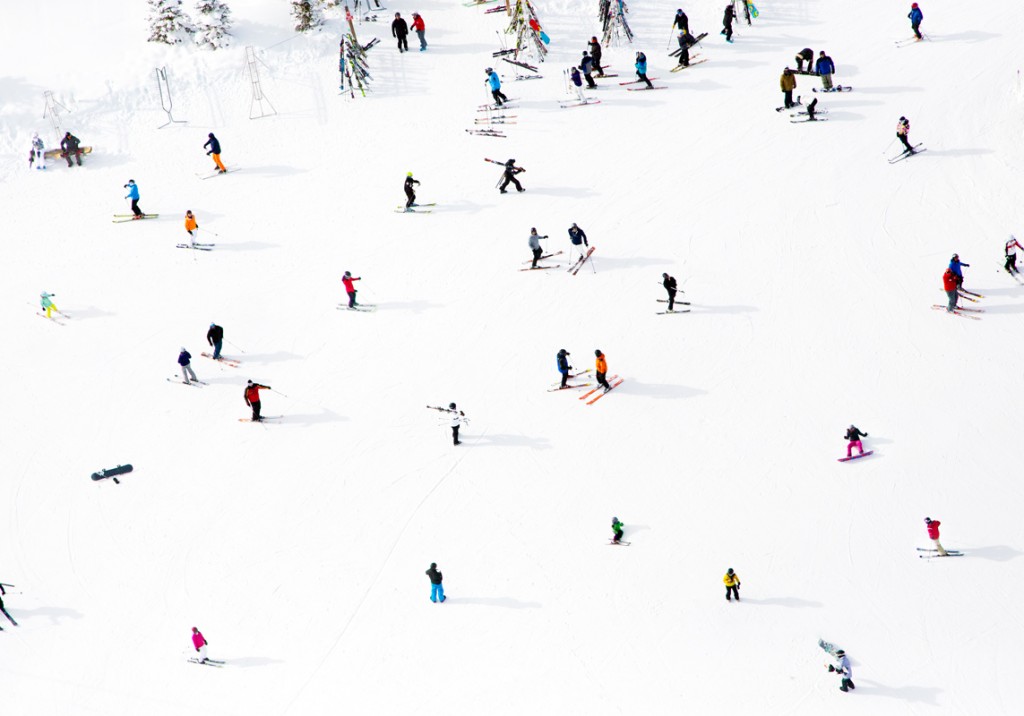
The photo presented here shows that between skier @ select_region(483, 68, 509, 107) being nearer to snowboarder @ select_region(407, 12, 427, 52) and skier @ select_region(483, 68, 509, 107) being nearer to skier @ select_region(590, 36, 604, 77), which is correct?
skier @ select_region(590, 36, 604, 77)

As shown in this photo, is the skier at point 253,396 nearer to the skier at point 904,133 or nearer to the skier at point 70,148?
the skier at point 70,148

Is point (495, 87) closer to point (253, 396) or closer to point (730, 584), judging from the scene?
point (253, 396)

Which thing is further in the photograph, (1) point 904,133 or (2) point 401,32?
(2) point 401,32

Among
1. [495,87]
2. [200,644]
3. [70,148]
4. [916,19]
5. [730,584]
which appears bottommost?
[200,644]

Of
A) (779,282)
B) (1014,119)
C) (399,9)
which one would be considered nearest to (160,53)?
(399,9)

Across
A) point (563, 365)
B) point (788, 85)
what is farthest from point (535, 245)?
point (788, 85)

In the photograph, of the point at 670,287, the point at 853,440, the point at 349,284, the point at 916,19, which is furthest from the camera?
the point at 916,19

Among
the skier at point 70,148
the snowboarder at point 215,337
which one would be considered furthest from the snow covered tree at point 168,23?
the snowboarder at point 215,337

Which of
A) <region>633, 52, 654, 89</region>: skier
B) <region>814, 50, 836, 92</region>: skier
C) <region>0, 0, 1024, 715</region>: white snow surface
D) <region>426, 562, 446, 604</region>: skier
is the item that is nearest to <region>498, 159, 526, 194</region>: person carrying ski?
<region>0, 0, 1024, 715</region>: white snow surface
